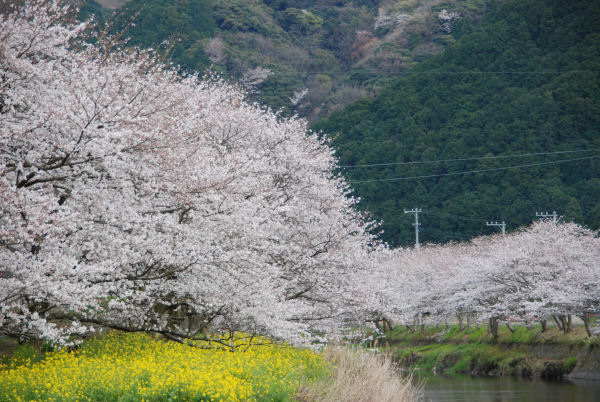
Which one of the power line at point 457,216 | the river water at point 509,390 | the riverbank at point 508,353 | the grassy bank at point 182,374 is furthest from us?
the power line at point 457,216

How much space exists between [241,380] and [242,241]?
9.59 feet

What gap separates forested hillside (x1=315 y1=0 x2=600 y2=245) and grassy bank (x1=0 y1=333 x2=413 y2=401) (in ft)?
119

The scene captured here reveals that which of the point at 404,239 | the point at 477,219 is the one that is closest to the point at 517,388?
the point at 477,219

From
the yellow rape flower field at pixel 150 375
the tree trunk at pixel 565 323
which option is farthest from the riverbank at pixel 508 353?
the yellow rape flower field at pixel 150 375

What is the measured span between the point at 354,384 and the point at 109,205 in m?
6.86

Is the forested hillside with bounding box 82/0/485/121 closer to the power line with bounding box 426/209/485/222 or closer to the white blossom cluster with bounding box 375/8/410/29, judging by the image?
the white blossom cluster with bounding box 375/8/410/29

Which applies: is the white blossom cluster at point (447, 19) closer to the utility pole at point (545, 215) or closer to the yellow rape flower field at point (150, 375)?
the utility pole at point (545, 215)

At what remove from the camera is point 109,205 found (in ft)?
36.7

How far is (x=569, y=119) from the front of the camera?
54.8 meters

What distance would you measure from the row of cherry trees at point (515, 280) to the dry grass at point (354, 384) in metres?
4.72

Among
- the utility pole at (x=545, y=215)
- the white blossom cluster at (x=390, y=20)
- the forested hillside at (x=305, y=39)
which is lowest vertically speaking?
the utility pole at (x=545, y=215)

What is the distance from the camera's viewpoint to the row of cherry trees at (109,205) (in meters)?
9.83

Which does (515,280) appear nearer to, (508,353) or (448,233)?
(508,353)

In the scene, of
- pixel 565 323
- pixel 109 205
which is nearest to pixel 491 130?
pixel 565 323
